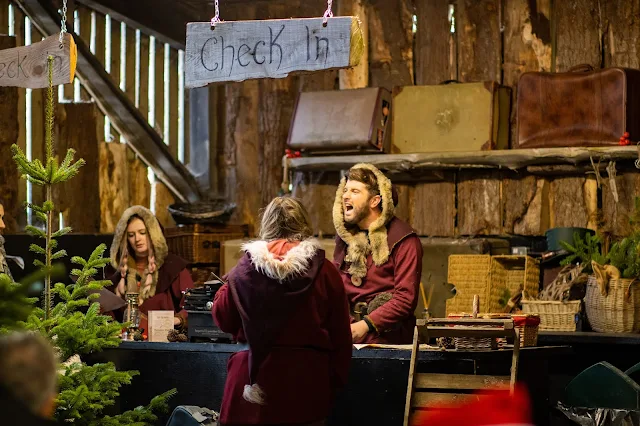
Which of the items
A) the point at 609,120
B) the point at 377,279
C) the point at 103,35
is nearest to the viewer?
the point at 377,279

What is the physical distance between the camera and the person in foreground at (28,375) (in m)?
2.12

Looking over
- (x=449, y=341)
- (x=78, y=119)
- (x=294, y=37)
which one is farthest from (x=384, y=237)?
(x=78, y=119)

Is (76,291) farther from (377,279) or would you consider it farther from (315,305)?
(377,279)

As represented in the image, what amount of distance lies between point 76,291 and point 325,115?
11.1 ft

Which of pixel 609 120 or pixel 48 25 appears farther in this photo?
pixel 48 25

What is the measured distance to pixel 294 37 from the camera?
5109mm

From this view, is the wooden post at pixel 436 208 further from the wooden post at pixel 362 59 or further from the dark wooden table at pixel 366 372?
the dark wooden table at pixel 366 372

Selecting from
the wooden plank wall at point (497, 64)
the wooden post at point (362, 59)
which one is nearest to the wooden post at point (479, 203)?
the wooden plank wall at point (497, 64)

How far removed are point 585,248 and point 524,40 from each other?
5.70 ft

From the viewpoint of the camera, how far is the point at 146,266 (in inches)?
278

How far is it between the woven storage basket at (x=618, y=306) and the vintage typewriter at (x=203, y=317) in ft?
7.85

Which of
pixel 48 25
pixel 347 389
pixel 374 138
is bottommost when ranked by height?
pixel 347 389

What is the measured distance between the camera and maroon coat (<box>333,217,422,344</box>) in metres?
5.75

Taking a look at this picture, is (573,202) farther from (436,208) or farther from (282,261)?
(282,261)
